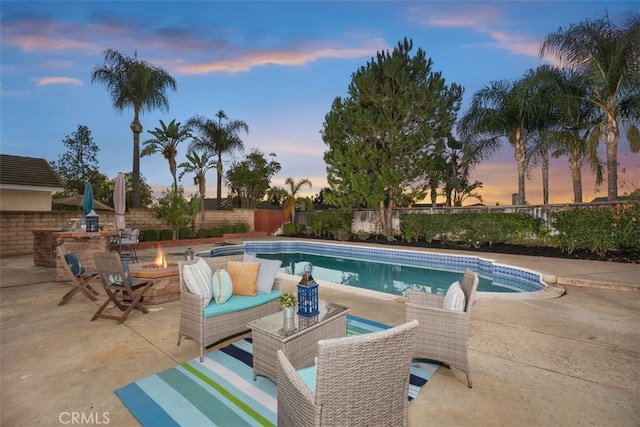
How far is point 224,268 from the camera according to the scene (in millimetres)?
3752

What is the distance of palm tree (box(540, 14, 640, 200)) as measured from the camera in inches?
328

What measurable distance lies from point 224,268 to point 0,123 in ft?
47.0

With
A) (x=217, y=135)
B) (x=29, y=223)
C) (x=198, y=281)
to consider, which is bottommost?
(x=198, y=281)

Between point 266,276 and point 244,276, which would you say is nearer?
point 244,276

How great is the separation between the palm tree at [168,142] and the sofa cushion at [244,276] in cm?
1356

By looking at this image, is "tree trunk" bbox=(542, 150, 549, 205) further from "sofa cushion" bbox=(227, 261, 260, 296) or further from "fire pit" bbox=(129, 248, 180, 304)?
"fire pit" bbox=(129, 248, 180, 304)

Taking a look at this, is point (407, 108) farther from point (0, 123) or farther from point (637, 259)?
point (0, 123)

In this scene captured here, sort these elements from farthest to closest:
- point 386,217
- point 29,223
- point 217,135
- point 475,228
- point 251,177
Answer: point 251,177, point 217,135, point 386,217, point 475,228, point 29,223

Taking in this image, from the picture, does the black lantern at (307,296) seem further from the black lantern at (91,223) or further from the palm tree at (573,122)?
the palm tree at (573,122)

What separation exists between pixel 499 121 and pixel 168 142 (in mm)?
16093

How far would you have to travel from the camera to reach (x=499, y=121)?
1262 centimetres

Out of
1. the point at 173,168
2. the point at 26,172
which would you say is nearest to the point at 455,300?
the point at 173,168

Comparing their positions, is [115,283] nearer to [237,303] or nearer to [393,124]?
[237,303]

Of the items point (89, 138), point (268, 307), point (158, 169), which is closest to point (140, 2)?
point (268, 307)
